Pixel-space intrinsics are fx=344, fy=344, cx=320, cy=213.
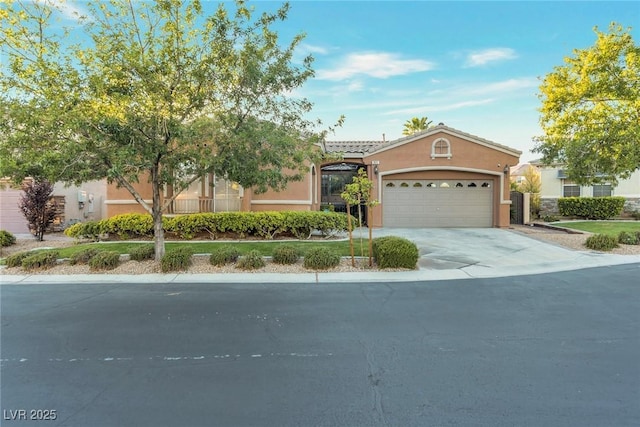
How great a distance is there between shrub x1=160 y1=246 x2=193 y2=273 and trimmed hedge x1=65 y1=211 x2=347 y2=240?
402 centimetres

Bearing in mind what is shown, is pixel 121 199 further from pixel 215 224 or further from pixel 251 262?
pixel 251 262

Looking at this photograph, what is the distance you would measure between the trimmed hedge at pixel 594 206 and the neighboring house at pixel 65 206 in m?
27.3

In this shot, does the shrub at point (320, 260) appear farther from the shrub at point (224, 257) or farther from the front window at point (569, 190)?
the front window at point (569, 190)

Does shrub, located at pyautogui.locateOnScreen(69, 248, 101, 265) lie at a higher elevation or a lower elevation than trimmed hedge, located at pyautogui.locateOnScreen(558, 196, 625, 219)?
lower

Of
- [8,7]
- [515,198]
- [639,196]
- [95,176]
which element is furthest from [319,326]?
[639,196]

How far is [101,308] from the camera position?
19.5ft

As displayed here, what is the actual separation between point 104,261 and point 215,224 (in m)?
4.47

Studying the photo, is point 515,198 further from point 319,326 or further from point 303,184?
point 319,326

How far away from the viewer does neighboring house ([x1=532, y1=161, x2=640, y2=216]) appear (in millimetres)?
22062

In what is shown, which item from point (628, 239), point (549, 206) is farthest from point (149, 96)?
point (549, 206)

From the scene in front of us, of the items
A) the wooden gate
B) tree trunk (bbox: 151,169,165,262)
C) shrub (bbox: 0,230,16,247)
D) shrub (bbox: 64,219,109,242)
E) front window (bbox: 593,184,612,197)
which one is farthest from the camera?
front window (bbox: 593,184,612,197)

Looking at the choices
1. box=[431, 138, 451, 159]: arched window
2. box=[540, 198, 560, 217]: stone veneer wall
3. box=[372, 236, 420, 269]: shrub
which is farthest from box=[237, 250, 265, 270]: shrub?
box=[540, 198, 560, 217]: stone veneer wall

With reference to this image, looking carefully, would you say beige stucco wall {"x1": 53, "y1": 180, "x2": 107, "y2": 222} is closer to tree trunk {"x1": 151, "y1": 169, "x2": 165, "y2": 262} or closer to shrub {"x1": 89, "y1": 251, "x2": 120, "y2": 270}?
shrub {"x1": 89, "y1": 251, "x2": 120, "y2": 270}

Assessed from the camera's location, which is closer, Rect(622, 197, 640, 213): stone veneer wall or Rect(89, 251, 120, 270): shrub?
Rect(89, 251, 120, 270): shrub
